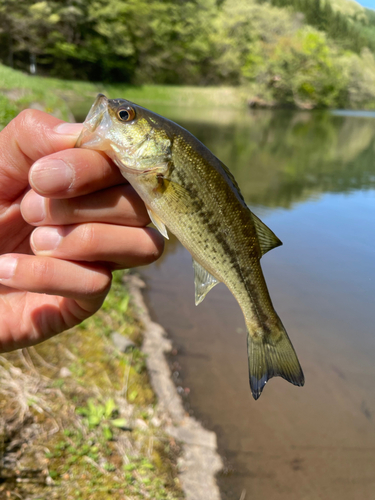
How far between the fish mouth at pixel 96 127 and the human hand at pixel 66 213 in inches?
1.9

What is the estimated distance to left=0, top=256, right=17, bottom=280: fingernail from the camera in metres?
1.87

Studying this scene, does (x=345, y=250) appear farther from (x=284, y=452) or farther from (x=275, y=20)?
(x=275, y=20)

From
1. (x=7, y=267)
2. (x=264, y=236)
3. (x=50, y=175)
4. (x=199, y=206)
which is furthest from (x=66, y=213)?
(x=264, y=236)

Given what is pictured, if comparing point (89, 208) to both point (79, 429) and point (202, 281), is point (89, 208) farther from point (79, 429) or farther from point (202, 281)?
point (79, 429)

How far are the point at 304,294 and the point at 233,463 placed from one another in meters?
3.88

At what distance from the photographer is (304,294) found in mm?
7113

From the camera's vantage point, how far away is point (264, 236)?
2168 millimetres

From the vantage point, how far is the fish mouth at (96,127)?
73.1 inches

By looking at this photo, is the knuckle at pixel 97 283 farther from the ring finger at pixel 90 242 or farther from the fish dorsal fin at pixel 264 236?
the fish dorsal fin at pixel 264 236

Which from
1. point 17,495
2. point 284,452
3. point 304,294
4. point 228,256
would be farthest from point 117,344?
point 304,294

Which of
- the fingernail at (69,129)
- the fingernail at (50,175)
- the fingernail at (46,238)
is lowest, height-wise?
the fingernail at (46,238)

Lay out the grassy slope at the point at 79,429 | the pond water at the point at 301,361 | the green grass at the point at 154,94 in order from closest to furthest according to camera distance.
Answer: the grassy slope at the point at 79,429
the pond water at the point at 301,361
the green grass at the point at 154,94

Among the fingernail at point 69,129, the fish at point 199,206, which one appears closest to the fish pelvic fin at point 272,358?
the fish at point 199,206

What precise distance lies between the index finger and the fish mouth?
4cm
